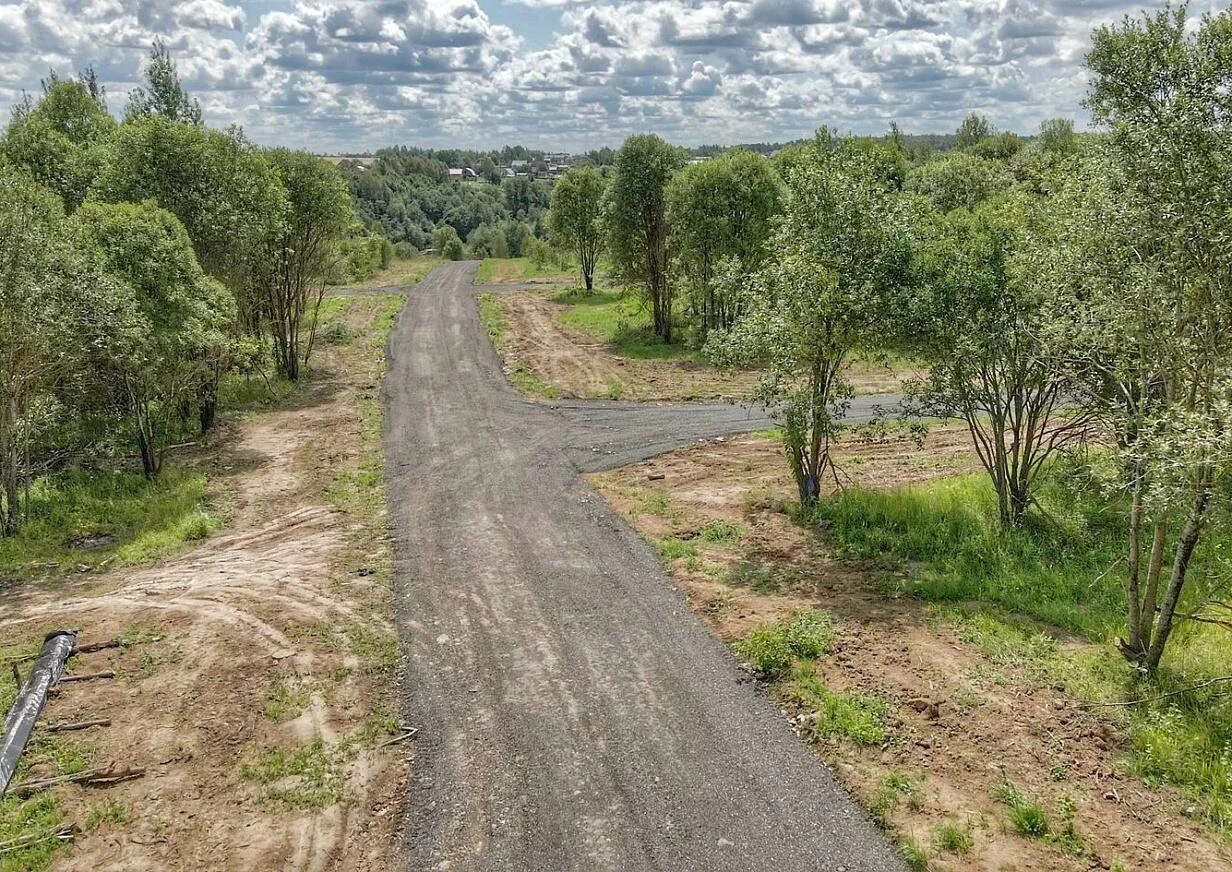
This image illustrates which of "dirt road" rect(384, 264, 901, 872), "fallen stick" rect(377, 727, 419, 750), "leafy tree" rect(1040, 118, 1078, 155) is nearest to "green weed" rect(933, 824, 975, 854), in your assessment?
"dirt road" rect(384, 264, 901, 872)

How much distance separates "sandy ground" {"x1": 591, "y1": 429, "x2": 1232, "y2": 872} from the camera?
7.56 meters

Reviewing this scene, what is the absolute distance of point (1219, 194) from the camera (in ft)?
27.3

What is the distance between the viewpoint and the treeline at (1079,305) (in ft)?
28.1

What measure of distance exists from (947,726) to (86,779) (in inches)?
393

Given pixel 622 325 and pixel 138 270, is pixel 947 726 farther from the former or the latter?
pixel 622 325

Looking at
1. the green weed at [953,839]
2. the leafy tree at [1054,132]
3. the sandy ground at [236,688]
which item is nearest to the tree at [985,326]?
the green weed at [953,839]

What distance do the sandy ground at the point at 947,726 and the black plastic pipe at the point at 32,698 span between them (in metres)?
8.97

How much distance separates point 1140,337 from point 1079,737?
15.9ft

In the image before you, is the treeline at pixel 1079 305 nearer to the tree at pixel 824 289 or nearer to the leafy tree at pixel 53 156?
the tree at pixel 824 289

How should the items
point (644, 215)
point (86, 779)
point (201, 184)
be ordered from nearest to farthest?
point (86, 779) < point (201, 184) < point (644, 215)

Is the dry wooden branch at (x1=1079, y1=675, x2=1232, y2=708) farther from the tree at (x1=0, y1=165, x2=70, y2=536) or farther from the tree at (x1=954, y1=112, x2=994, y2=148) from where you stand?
the tree at (x1=954, y1=112, x2=994, y2=148)

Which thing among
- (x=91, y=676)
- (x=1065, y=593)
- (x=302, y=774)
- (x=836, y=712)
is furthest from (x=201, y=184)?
(x=1065, y=593)

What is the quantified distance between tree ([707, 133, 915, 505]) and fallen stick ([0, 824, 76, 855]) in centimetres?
1228

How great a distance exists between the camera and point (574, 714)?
9.79 meters
